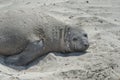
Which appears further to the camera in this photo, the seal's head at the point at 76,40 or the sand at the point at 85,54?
the seal's head at the point at 76,40

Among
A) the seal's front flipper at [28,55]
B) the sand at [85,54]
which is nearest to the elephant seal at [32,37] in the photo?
the seal's front flipper at [28,55]

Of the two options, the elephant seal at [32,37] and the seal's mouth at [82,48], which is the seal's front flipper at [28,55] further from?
the seal's mouth at [82,48]

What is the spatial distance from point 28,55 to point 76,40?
91cm

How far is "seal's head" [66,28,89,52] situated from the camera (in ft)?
17.4

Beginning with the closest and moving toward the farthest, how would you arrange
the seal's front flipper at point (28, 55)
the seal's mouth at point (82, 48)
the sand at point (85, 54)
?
the sand at point (85, 54)
the seal's front flipper at point (28, 55)
the seal's mouth at point (82, 48)

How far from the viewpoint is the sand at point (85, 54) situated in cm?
431

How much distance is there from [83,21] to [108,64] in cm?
193

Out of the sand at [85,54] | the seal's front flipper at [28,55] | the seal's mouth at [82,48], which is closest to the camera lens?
the sand at [85,54]

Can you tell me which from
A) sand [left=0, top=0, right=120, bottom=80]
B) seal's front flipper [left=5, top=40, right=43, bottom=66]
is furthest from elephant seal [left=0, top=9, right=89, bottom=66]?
sand [left=0, top=0, right=120, bottom=80]

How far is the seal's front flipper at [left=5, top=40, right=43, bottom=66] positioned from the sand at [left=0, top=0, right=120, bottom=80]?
0.08 m

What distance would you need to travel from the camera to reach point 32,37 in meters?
4.92

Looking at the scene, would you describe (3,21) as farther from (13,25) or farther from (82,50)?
(82,50)

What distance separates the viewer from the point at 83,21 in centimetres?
643

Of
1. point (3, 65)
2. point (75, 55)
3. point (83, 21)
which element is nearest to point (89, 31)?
point (83, 21)
